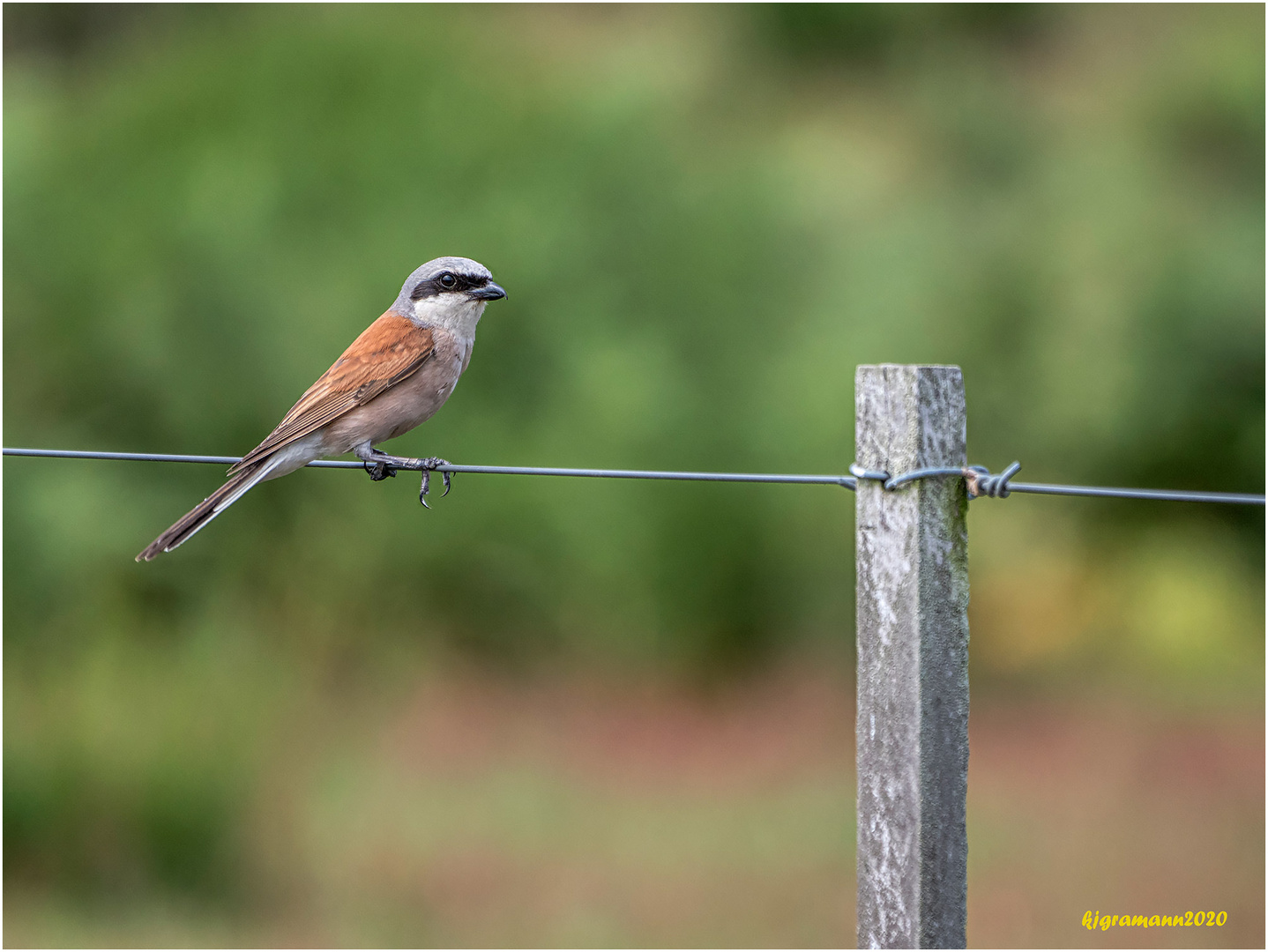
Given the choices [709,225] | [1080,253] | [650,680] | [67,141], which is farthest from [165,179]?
[1080,253]

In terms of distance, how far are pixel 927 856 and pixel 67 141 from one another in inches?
404

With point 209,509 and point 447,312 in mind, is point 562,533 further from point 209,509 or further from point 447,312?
point 209,509

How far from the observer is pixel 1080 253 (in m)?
10.1

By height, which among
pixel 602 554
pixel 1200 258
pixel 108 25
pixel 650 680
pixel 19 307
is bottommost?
pixel 650 680

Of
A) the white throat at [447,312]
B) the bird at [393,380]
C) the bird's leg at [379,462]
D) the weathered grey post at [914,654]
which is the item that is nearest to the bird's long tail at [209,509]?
the bird at [393,380]

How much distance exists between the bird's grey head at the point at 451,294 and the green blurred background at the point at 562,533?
273 cm

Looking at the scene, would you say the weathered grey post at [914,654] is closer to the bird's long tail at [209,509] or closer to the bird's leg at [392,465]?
the bird's leg at [392,465]

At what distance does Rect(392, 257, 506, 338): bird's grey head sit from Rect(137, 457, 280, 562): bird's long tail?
0.91 m

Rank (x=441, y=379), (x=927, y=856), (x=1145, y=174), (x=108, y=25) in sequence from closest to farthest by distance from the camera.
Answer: (x=927, y=856) → (x=441, y=379) → (x=1145, y=174) → (x=108, y=25)

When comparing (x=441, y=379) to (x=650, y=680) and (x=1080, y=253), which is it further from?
(x=1080, y=253)

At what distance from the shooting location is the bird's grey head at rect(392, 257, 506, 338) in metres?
5.05

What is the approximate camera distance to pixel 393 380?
193 inches

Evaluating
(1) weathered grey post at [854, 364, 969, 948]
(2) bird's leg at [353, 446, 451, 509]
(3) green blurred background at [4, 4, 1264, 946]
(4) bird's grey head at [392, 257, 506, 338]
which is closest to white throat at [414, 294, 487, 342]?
(4) bird's grey head at [392, 257, 506, 338]

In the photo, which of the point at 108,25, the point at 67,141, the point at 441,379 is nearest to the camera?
the point at 441,379
